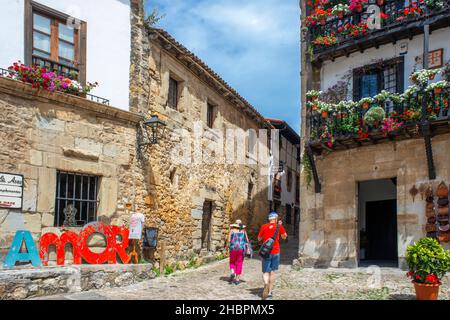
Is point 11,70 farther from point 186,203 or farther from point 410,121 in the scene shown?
point 410,121

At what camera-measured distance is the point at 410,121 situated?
11.2 m

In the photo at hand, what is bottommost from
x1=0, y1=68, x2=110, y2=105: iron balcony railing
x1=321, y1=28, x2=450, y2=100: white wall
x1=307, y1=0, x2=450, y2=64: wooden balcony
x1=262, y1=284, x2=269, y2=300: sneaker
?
x1=262, y1=284, x2=269, y2=300: sneaker

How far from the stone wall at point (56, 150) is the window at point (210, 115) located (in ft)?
15.6

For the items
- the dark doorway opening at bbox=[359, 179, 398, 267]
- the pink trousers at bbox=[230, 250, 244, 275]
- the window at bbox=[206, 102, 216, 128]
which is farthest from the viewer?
the window at bbox=[206, 102, 216, 128]

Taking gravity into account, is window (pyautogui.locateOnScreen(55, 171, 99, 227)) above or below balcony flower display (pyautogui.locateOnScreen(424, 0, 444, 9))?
below

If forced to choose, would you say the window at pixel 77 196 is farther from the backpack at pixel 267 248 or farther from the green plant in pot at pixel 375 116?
the green plant in pot at pixel 375 116

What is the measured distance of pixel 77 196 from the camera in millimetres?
10375

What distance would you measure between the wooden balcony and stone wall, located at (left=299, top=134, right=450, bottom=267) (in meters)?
2.48

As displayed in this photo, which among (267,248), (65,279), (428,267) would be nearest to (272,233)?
(267,248)

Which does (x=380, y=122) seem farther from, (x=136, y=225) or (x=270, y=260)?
(x=136, y=225)

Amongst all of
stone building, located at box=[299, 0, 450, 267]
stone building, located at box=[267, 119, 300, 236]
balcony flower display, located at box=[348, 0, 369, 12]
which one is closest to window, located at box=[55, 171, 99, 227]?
stone building, located at box=[299, 0, 450, 267]

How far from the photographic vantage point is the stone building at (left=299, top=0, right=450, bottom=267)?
36.6ft

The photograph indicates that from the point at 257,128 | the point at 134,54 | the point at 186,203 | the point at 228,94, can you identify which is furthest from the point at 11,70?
the point at 257,128

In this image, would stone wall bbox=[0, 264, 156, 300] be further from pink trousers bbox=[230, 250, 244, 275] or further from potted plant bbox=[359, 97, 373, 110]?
potted plant bbox=[359, 97, 373, 110]
